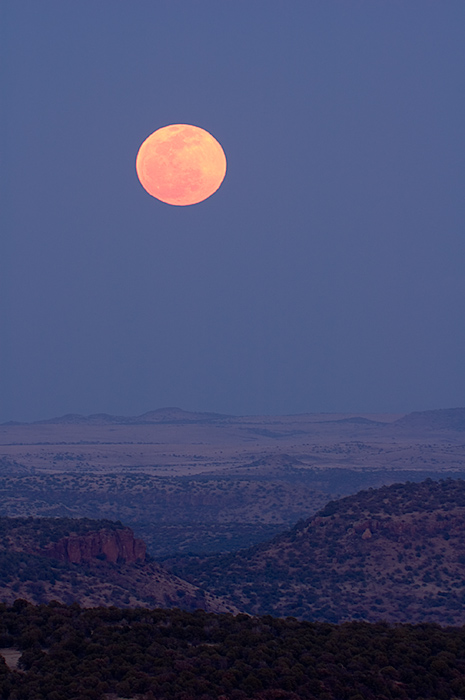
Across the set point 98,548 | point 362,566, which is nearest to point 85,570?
point 98,548

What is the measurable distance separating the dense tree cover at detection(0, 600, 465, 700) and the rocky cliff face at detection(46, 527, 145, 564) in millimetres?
16785

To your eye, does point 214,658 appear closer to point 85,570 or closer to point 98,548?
point 85,570

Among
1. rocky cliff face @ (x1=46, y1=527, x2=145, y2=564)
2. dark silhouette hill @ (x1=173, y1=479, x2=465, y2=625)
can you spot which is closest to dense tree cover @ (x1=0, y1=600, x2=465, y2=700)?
rocky cliff face @ (x1=46, y1=527, x2=145, y2=564)

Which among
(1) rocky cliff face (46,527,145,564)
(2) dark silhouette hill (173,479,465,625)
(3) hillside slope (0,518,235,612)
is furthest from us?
(2) dark silhouette hill (173,479,465,625)

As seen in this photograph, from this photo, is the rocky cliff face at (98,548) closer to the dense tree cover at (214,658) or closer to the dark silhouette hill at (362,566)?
the dark silhouette hill at (362,566)

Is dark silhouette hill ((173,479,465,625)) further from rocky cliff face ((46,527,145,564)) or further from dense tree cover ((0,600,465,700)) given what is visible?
dense tree cover ((0,600,465,700))

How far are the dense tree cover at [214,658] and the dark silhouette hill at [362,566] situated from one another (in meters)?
17.3

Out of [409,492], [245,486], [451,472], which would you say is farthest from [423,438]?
[409,492]

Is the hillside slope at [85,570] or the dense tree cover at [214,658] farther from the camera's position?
the hillside slope at [85,570]

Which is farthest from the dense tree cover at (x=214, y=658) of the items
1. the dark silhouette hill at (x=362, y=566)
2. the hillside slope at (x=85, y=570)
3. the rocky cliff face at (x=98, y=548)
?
the dark silhouette hill at (x=362, y=566)

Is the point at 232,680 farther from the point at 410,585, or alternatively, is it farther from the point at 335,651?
the point at 410,585

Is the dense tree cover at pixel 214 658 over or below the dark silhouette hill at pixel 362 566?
over

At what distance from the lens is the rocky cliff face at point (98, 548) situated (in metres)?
39.3

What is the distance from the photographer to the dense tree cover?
1619 centimetres
